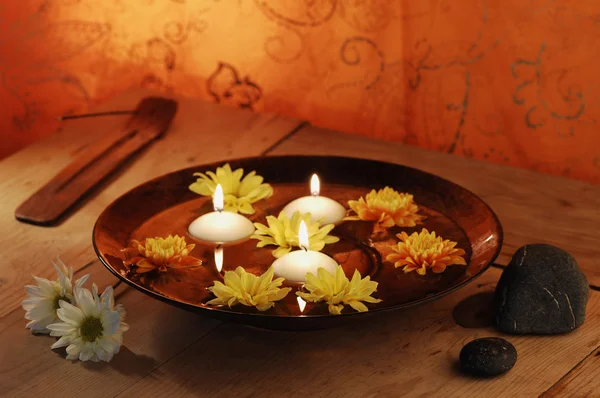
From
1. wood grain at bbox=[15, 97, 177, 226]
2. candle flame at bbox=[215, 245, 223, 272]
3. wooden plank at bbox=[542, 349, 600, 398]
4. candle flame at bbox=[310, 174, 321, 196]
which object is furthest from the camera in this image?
wood grain at bbox=[15, 97, 177, 226]

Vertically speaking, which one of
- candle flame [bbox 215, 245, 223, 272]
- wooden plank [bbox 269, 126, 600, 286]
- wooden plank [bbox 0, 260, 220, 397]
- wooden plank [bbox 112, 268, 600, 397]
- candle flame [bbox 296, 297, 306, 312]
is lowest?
wooden plank [bbox 112, 268, 600, 397]

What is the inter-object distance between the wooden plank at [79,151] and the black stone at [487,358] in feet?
1.64

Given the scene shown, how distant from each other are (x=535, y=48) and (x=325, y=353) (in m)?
0.61

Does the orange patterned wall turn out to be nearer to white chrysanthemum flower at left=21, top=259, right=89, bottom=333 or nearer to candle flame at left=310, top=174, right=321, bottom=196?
candle flame at left=310, top=174, right=321, bottom=196

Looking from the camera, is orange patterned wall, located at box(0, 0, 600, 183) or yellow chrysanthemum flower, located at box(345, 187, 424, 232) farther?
orange patterned wall, located at box(0, 0, 600, 183)

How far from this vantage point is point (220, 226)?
0.95m

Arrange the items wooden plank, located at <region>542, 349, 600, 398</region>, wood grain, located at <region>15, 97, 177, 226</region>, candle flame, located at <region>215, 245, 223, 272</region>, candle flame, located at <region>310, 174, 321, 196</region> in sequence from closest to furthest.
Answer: wooden plank, located at <region>542, 349, 600, 398</region> → candle flame, located at <region>215, 245, 223, 272</region> → candle flame, located at <region>310, 174, 321, 196</region> → wood grain, located at <region>15, 97, 177, 226</region>

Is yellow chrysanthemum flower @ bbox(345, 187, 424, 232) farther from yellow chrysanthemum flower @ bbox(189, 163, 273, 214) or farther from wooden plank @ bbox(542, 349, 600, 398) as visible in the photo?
wooden plank @ bbox(542, 349, 600, 398)

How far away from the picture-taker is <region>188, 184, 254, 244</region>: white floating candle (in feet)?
3.10

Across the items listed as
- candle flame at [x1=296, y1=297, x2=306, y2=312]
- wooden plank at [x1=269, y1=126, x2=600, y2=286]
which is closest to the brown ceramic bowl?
candle flame at [x1=296, y1=297, x2=306, y2=312]

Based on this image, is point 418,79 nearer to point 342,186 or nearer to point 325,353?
point 342,186

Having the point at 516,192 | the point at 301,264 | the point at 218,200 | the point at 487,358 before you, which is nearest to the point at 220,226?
the point at 218,200

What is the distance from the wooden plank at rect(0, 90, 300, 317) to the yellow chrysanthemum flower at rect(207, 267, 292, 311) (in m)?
0.30

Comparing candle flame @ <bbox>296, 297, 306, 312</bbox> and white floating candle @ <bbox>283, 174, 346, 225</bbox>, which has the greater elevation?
white floating candle @ <bbox>283, 174, 346, 225</bbox>
